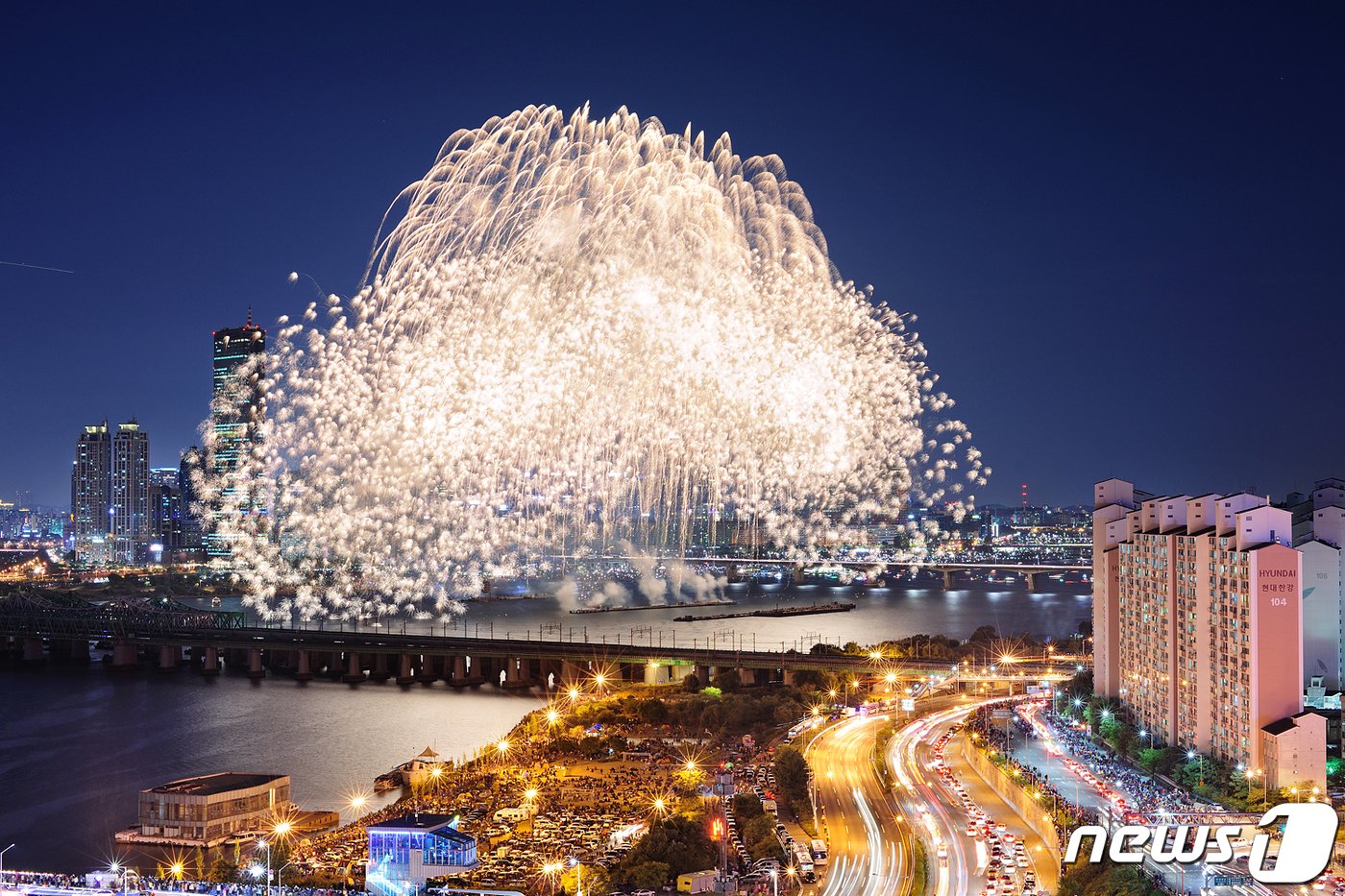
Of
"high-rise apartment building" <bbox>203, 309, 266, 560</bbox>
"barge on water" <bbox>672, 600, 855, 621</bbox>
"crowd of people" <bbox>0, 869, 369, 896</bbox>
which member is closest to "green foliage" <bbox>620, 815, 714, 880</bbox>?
"crowd of people" <bbox>0, 869, 369, 896</bbox>

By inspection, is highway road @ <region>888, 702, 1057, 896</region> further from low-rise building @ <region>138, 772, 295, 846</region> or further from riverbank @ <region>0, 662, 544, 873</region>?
low-rise building @ <region>138, 772, 295, 846</region>

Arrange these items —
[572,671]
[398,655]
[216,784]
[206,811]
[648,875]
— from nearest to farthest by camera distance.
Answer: [648,875] < [206,811] < [216,784] < [572,671] < [398,655]

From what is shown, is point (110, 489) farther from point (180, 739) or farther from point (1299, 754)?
point (1299, 754)

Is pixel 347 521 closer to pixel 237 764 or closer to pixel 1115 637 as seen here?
pixel 237 764

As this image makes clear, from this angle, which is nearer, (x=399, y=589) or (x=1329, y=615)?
(x=1329, y=615)

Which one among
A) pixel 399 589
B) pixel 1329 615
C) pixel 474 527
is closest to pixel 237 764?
pixel 474 527

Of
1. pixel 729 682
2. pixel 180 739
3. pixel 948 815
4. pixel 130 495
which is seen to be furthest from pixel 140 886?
pixel 130 495

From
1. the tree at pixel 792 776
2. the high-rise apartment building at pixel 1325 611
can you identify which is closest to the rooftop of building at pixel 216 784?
the tree at pixel 792 776
